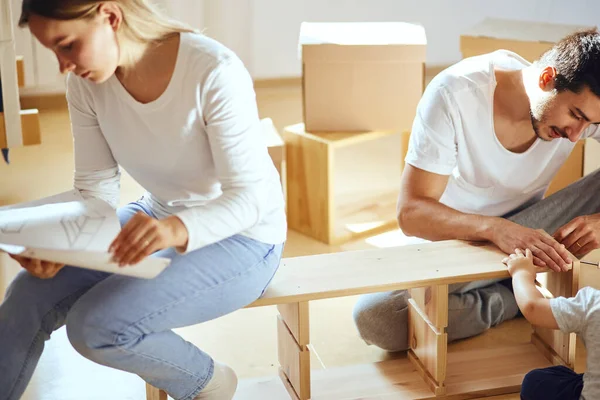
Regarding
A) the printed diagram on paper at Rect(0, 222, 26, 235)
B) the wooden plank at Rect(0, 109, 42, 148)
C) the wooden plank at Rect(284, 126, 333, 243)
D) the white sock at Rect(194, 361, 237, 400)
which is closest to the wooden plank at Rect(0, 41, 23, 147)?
the wooden plank at Rect(0, 109, 42, 148)

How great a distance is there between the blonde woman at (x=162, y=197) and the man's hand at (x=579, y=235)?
0.67 m

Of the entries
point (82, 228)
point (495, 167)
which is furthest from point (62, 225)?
point (495, 167)

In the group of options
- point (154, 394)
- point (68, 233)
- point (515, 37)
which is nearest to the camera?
point (68, 233)

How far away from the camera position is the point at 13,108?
9.11 ft

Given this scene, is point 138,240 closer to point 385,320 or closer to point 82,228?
point 82,228

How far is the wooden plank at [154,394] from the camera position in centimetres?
168

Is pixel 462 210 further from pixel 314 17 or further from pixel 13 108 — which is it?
pixel 314 17

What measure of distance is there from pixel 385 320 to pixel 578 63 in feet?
2.27

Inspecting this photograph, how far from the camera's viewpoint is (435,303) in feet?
5.79

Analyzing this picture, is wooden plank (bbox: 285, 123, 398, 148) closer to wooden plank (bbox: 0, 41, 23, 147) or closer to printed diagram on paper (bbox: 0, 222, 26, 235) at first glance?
wooden plank (bbox: 0, 41, 23, 147)

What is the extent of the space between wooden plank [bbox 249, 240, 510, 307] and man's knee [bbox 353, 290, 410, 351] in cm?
18

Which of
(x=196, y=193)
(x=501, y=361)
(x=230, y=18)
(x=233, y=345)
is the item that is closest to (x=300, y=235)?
(x=233, y=345)

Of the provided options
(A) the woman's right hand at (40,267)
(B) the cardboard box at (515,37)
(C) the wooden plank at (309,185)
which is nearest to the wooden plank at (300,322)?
(A) the woman's right hand at (40,267)

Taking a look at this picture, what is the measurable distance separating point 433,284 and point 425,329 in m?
0.15
